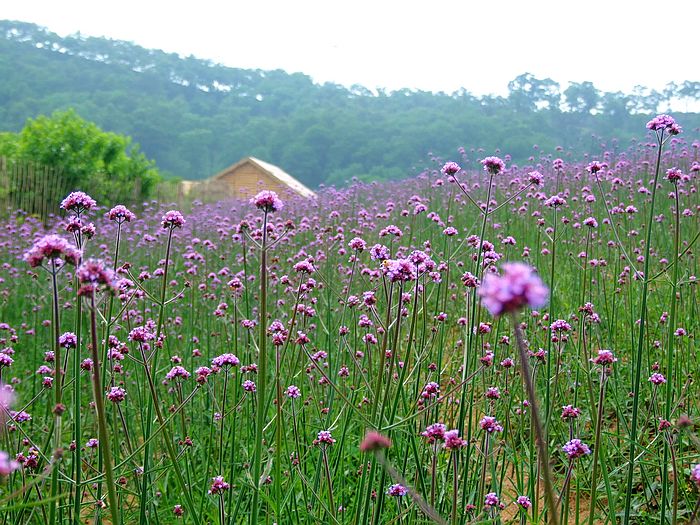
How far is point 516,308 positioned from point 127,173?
30467mm

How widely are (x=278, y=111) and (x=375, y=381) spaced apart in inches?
2423

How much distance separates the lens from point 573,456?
181 centimetres

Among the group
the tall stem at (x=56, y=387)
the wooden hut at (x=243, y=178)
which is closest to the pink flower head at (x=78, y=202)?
the tall stem at (x=56, y=387)

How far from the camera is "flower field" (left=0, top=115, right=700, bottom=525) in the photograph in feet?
5.55

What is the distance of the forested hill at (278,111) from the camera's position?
34938 millimetres

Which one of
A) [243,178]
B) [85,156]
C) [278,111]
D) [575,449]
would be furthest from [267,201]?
[278,111]

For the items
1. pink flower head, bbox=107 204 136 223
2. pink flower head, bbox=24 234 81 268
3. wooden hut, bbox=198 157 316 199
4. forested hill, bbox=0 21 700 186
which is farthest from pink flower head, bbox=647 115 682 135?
forested hill, bbox=0 21 700 186

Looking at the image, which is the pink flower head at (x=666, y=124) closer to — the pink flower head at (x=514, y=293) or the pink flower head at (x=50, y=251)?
the pink flower head at (x=514, y=293)

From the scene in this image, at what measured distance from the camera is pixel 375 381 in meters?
2.94

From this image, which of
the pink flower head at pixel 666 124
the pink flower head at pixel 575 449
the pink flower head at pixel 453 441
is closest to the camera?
the pink flower head at pixel 453 441

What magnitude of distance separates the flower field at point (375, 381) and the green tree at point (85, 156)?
50.2 ft

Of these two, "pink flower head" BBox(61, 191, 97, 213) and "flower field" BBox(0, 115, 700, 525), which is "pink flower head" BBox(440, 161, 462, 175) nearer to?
"flower field" BBox(0, 115, 700, 525)

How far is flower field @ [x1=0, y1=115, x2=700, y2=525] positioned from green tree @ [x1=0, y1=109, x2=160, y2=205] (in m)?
15.3

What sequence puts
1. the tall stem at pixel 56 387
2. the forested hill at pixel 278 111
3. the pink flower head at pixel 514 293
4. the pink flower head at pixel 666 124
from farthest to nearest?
the forested hill at pixel 278 111 → the pink flower head at pixel 666 124 → the tall stem at pixel 56 387 → the pink flower head at pixel 514 293
